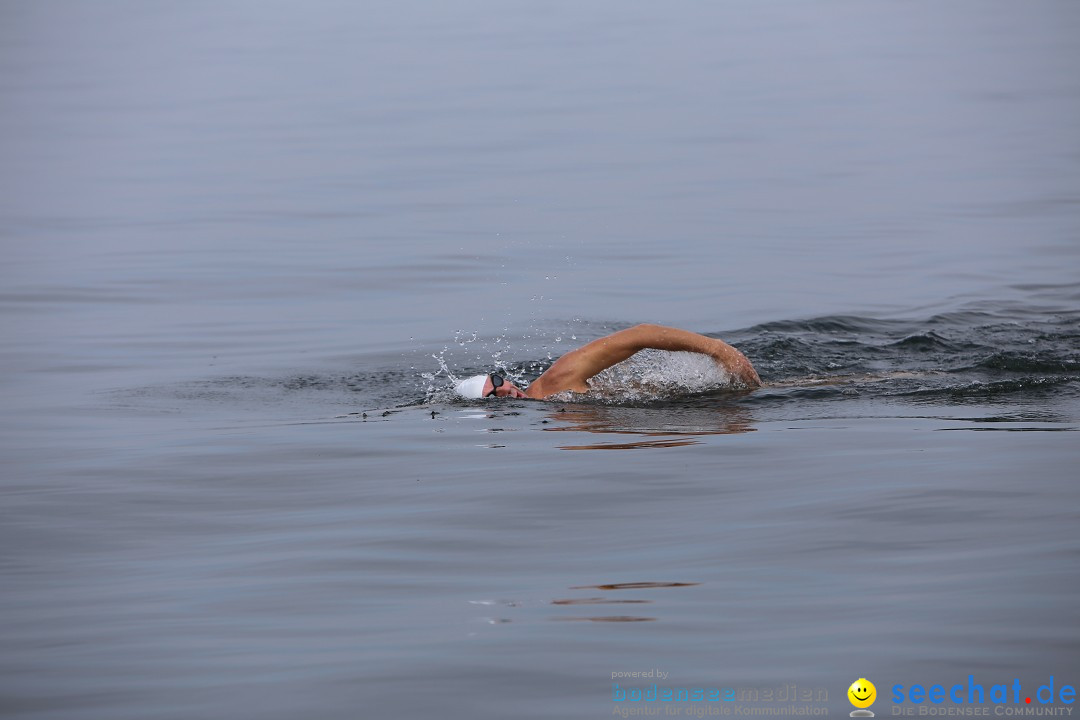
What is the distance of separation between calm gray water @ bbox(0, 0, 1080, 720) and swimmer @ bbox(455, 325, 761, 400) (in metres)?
0.16

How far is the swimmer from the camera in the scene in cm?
816

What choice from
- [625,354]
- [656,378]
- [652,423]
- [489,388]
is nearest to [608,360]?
[625,354]

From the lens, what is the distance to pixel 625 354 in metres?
8.29

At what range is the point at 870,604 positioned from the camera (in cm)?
466

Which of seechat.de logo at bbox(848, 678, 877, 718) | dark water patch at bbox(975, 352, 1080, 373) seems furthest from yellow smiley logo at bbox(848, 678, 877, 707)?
dark water patch at bbox(975, 352, 1080, 373)

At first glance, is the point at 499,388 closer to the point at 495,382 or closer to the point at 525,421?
the point at 495,382

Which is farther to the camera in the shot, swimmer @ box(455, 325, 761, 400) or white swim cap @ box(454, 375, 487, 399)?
white swim cap @ box(454, 375, 487, 399)

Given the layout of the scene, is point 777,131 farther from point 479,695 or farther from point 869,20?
point 869,20

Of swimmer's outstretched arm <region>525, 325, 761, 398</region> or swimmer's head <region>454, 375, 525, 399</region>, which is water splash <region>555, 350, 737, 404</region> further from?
swimmer's head <region>454, 375, 525, 399</region>

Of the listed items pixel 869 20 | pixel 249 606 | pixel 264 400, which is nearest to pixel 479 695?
pixel 249 606

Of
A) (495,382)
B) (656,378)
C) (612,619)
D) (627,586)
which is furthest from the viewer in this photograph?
(656,378)

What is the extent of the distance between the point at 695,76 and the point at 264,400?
30.3 m

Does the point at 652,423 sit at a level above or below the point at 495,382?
below

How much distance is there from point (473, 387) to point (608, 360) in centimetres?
92
